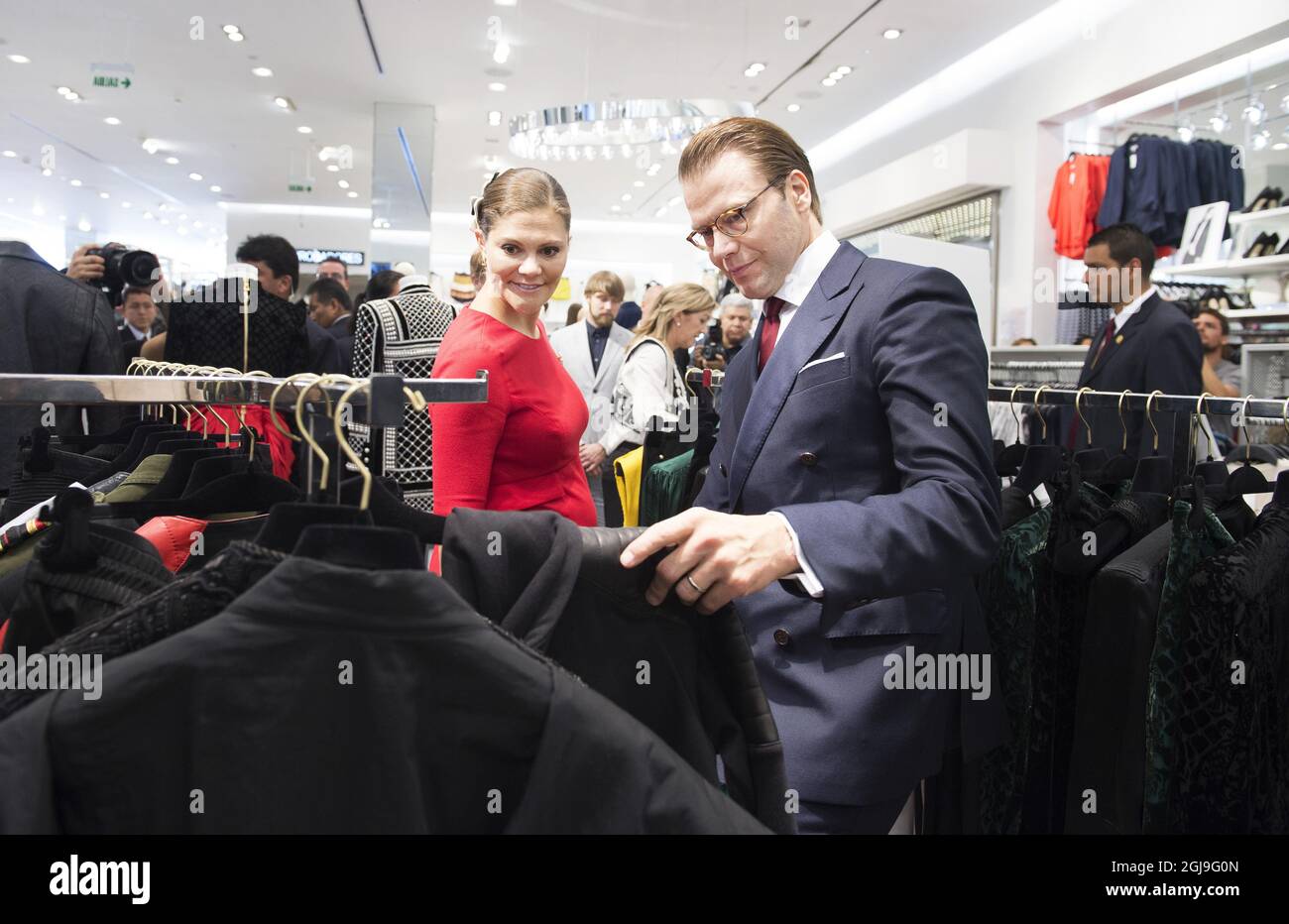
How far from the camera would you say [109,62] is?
8570mm

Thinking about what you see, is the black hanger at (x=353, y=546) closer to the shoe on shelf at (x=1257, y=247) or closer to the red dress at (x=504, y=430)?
the red dress at (x=504, y=430)

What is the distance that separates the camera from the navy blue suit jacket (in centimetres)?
112

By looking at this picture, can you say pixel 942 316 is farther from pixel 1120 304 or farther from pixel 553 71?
pixel 553 71

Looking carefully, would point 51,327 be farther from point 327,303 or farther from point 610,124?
point 610,124

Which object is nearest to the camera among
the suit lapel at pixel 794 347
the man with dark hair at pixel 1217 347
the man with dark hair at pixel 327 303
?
the suit lapel at pixel 794 347

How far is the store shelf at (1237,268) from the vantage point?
522cm

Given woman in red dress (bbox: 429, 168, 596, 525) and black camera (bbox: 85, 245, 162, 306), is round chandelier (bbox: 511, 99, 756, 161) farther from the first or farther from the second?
woman in red dress (bbox: 429, 168, 596, 525)

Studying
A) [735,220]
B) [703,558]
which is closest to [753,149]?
[735,220]

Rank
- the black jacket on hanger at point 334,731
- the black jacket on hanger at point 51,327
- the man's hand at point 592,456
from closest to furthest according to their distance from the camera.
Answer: the black jacket on hanger at point 334,731
the black jacket on hanger at point 51,327
the man's hand at point 592,456

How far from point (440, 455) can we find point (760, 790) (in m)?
0.94

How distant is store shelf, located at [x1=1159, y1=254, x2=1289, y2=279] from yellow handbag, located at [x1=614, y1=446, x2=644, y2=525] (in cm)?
430

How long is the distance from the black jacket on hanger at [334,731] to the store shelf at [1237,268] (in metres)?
5.91

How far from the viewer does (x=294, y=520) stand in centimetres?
74

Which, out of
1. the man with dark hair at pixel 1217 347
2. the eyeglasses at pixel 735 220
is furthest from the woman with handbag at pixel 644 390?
the man with dark hair at pixel 1217 347
